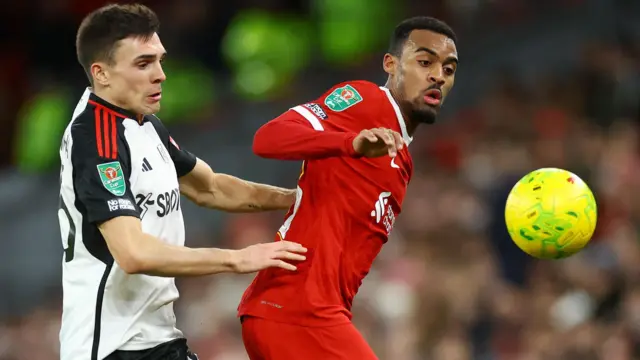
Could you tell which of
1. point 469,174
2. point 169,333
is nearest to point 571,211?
point 169,333

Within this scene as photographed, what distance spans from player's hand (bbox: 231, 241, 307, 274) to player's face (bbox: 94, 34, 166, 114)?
80 centimetres

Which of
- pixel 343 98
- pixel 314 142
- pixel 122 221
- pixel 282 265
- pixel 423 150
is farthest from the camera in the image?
pixel 423 150

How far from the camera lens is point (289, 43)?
13.2 meters

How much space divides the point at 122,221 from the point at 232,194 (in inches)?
49.7

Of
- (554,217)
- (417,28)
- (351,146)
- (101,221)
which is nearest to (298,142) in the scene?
(351,146)

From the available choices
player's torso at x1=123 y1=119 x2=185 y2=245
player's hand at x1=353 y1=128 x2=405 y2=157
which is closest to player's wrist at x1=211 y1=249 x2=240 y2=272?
player's torso at x1=123 y1=119 x2=185 y2=245

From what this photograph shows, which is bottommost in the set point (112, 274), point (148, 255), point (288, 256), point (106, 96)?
point (112, 274)

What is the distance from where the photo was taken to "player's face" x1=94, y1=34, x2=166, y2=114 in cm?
464

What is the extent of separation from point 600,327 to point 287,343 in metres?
3.75

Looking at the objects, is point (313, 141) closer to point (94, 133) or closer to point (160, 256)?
point (160, 256)

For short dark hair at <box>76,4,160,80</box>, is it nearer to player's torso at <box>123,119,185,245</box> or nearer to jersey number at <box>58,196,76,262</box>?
player's torso at <box>123,119,185,245</box>

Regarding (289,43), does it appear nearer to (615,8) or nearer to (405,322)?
(615,8)

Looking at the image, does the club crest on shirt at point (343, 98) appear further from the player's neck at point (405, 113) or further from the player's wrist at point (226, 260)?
the player's wrist at point (226, 260)

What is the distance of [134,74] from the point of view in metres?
4.66
